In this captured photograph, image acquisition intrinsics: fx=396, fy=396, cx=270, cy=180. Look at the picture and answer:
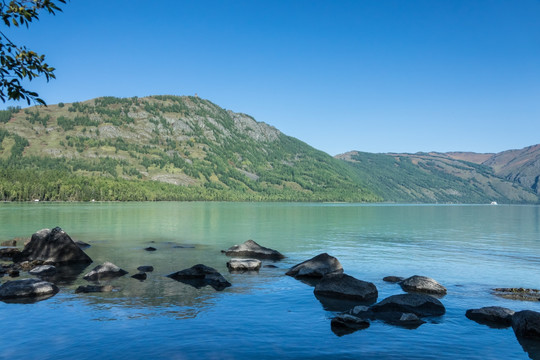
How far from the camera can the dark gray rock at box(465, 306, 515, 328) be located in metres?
20.8

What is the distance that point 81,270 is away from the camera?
3453 centimetres

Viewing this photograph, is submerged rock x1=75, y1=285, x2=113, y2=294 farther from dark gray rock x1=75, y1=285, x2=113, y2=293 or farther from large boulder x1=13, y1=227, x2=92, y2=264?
large boulder x1=13, y1=227, x2=92, y2=264

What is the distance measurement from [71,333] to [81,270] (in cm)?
1784

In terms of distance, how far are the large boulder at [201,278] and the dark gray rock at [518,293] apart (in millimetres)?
19636

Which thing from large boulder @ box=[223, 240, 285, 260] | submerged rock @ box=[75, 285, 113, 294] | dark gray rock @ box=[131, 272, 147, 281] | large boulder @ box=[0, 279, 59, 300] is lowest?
large boulder @ box=[223, 240, 285, 260]

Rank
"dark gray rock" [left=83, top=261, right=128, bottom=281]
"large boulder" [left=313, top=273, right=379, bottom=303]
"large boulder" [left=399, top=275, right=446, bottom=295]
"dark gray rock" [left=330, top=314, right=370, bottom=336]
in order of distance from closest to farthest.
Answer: "dark gray rock" [left=330, top=314, right=370, bottom=336] < "large boulder" [left=313, top=273, right=379, bottom=303] < "large boulder" [left=399, top=275, right=446, bottom=295] < "dark gray rock" [left=83, top=261, right=128, bottom=281]

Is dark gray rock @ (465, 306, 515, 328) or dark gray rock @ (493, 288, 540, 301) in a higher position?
dark gray rock @ (465, 306, 515, 328)

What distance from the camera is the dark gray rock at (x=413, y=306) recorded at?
22.7 meters

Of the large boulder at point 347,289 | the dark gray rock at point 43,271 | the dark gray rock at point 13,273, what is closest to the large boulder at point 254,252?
the large boulder at point 347,289

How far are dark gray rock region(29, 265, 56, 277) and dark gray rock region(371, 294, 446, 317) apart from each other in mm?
25976

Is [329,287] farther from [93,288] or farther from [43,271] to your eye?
[43,271]

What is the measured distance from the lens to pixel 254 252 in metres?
46.4

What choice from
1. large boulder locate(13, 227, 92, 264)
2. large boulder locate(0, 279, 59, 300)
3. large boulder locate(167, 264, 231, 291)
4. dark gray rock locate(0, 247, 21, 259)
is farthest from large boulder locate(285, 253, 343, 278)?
dark gray rock locate(0, 247, 21, 259)

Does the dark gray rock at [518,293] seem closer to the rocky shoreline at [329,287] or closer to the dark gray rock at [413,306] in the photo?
the rocky shoreline at [329,287]
